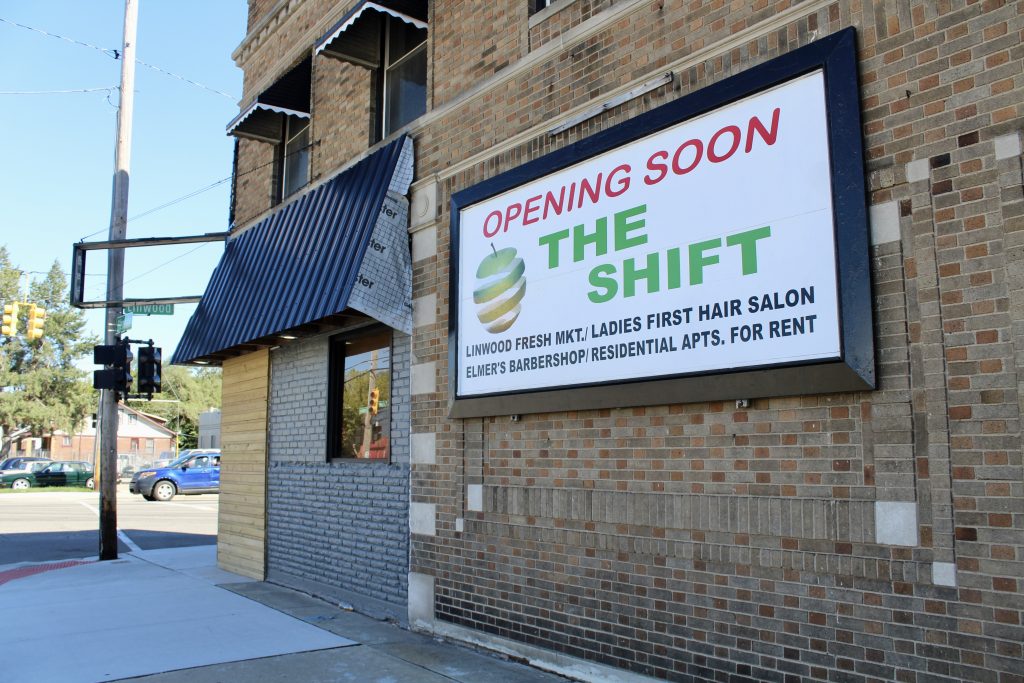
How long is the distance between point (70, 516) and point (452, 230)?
1967cm

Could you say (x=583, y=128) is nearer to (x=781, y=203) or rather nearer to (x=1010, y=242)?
(x=781, y=203)

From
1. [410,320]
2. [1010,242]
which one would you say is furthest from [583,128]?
[1010,242]

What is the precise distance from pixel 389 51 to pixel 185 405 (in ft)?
278

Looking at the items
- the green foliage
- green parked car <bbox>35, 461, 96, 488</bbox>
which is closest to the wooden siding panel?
the green foliage

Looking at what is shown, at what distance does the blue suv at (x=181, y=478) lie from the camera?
2978 centimetres

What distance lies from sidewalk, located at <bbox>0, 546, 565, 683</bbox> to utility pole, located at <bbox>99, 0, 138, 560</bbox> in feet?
7.69

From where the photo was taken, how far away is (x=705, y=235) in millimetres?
5492

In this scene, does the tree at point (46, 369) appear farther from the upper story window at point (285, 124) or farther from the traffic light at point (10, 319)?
the upper story window at point (285, 124)

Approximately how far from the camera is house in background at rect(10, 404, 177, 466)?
6425cm

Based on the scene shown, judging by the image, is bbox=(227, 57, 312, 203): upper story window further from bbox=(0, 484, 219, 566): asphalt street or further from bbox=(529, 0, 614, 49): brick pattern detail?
bbox=(0, 484, 219, 566): asphalt street

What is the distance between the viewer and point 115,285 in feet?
46.4

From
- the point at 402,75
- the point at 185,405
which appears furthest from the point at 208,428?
the point at 402,75

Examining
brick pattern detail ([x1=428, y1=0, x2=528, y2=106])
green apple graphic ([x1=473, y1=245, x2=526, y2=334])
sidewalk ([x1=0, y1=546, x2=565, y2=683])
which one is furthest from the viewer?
brick pattern detail ([x1=428, y1=0, x2=528, y2=106])

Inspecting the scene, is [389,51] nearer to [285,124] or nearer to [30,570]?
[285,124]
